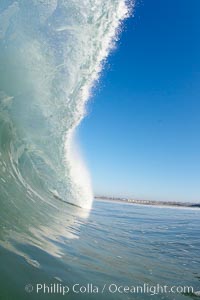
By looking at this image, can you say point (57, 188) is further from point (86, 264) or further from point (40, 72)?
point (86, 264)

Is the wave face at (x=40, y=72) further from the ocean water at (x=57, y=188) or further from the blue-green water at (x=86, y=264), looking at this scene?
the blue-green water at (x=86, y=264)

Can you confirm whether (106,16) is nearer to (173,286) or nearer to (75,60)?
(75,60)

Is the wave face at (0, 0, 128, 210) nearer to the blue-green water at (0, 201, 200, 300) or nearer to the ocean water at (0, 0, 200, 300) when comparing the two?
the ocean water at (0, 0, 200, 300)

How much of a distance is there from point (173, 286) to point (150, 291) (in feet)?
2.55

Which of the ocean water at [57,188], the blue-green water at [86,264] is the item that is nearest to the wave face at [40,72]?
the ocean water at [57,188]

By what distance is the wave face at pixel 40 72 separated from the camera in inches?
558

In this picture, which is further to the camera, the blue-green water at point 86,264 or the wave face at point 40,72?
the wave face at point 40,72

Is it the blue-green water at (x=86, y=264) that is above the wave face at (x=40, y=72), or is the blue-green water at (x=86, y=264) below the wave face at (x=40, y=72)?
below

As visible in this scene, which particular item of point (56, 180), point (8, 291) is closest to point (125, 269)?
point (8, 291)

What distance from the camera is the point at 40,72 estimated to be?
16.1 m

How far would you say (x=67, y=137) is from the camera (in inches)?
867

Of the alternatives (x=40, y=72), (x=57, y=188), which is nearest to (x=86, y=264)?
(x=40, y=72)

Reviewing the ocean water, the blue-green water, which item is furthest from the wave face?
the blue-green water

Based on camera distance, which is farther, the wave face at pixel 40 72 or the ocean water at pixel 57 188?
the wave face at pixel 40 72
